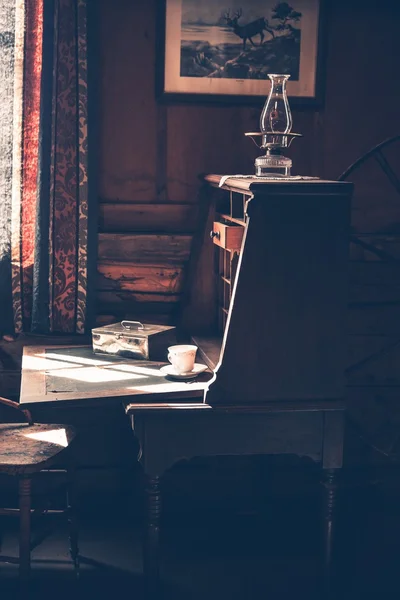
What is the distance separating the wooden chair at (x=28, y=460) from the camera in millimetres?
2660

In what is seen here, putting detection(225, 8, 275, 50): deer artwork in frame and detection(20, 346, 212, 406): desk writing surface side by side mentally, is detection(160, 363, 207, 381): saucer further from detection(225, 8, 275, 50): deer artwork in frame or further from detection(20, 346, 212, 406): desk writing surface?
detection(225, 8, 275, 50): deer artwork in frame

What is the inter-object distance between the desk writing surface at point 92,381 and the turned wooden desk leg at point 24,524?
1.04 ft

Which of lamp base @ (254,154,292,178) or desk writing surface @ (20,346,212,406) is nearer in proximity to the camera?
desk writing surface @ (20,346,212,406)

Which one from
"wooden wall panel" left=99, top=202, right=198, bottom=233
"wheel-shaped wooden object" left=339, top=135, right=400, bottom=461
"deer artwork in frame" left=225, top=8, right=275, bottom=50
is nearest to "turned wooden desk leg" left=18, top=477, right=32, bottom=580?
"wooden wall panel" left=99, top=202, right=198, bottom=233

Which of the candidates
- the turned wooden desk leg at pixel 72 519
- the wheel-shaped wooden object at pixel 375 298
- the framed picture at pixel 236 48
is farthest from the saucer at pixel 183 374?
the framed picture at pixel 236 48

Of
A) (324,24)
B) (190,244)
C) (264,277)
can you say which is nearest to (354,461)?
(190,244)

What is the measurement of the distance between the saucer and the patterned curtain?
713 millimetres

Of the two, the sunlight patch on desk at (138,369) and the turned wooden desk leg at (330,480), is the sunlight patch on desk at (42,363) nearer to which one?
the sunlight patch on desk at (138,369)

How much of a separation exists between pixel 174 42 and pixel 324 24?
23.6 inches

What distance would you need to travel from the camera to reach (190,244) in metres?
3.48

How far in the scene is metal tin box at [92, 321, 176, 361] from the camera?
2992mm

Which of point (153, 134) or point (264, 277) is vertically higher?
point (153, 134)

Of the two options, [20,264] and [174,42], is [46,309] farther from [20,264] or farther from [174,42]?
[174,42]

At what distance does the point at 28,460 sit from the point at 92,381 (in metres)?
0.32
